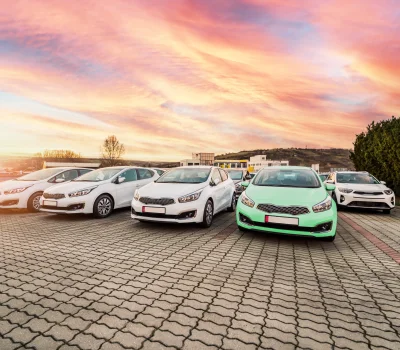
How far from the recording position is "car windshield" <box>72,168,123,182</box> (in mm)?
8305

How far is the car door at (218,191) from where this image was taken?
23.3 ft

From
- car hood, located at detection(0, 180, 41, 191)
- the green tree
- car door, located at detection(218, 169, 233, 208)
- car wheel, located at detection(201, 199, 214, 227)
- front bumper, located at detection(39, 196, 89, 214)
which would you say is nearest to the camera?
car wheel, located at detection(201, 199, 214, 227)

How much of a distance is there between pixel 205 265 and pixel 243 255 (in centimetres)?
82

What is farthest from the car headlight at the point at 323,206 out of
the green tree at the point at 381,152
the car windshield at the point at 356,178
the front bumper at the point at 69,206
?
the green tree at the point at 381,152

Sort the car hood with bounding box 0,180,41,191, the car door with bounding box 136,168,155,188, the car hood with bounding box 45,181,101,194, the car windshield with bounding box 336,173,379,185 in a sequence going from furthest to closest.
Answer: the car windshield with bounding box 336,173,379,185
the car door with bounding box 136,168,155,188
the car hood with bounding box 0,180,41,191
the car hood with bounding box 45,181,101,194

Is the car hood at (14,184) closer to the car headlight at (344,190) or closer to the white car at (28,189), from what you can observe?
the white car at (28,189)

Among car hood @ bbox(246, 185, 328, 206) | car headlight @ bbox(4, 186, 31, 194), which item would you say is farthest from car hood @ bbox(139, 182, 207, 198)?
car headlight @ bbox(4, 186, 31, 194)

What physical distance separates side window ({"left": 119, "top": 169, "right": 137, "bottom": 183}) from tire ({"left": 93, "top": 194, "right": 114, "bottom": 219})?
966 millimetres

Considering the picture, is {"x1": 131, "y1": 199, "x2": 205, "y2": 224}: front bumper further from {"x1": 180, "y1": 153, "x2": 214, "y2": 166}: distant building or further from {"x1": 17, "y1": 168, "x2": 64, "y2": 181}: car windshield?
{"x1": 180, "y1": 153, "x2": 214, "y2": 166}: distant building

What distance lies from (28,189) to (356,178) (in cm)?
1160

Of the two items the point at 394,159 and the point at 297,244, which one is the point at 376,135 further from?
the point at 297,244

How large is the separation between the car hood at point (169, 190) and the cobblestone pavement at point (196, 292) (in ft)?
3.14

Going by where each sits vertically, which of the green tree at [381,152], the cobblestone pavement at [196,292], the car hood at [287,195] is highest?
the green tree at [381,152]

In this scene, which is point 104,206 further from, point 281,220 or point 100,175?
point 281,220
